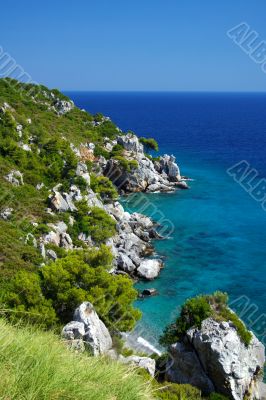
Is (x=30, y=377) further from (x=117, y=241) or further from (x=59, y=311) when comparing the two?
(x=117, y=241)

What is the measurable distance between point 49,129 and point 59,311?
128 ft

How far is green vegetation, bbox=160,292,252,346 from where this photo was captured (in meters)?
21.1

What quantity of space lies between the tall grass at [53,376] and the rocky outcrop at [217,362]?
16457 millimetres

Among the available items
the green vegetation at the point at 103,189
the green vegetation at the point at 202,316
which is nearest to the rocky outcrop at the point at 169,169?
the green vegetation at the point at 103,189

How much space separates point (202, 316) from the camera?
2156cm

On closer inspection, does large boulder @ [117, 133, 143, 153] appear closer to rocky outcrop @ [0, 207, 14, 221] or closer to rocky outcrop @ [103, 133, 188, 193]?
rocky outcrop @ [103, 133, 188, 193]

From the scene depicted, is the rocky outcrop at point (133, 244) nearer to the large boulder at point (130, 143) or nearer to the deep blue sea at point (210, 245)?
the deep blue sea at point (210, 245)

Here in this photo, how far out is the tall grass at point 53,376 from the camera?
3855 mm

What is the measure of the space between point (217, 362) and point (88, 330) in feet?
20.9

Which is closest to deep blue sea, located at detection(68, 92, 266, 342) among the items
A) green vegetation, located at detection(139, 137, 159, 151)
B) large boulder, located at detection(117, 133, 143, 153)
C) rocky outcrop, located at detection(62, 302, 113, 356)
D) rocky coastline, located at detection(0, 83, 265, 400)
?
rocky coastline, located at detection(0, 83, 265, 400)

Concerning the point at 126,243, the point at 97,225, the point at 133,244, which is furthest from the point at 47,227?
the point at 133,244

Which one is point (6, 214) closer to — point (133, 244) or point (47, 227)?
point (47, 227)

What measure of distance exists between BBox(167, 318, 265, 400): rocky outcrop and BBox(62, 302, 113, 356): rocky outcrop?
3834 mm

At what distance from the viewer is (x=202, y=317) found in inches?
848
